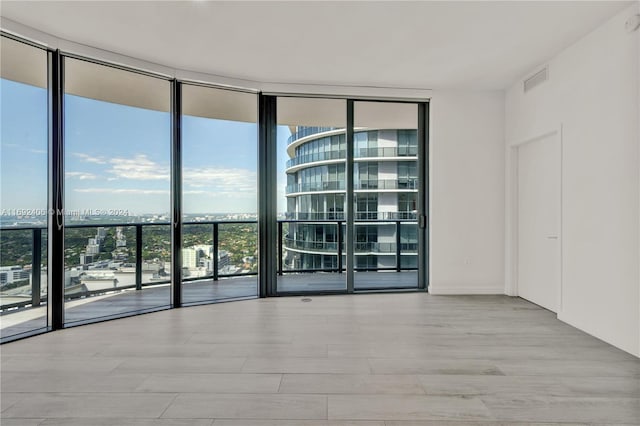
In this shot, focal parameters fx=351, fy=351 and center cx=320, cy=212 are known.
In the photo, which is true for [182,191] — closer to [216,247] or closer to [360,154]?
[216,247]

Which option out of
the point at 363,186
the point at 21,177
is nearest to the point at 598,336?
the point at 363,186

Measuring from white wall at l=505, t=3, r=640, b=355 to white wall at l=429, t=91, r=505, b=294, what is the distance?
1.02 metres

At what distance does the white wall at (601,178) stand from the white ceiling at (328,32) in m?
0.29

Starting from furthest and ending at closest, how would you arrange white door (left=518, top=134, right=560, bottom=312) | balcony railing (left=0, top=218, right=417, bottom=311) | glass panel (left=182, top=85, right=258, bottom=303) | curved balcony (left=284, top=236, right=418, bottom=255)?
curved balcony (left=284, top=236, right=418, bottom=255), glass panel (left=182, top=85, right=258, bottom=303), white door (left=518, top=134, right=560, bottom=312), balcony railing (left=0, top=218, right=417, bottom=311)

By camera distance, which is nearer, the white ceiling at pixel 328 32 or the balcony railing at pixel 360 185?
the white ceiling at pixel 328 32

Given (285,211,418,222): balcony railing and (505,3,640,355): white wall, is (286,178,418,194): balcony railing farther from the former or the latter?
(505,3,640,355): white wall

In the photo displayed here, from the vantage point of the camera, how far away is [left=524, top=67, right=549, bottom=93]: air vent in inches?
155

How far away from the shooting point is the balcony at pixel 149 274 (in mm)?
3441

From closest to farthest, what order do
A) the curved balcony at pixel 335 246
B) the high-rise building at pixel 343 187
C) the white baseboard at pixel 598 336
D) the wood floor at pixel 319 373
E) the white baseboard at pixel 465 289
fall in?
the wood floor at pixel 319 373, the white baseboard at pixel 598 336, the white baseboard at pixel 465 289, the high-rise building at pixel 343 187, the curved balcony at pixel 335 246

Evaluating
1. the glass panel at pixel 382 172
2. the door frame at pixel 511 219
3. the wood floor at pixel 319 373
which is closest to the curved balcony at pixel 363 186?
the glass panel at pixel 382 172

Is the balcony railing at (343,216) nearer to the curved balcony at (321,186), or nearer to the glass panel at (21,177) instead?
the curved balcony at (321,186)

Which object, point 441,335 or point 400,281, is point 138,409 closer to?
point 441,335

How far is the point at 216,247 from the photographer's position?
5016mm

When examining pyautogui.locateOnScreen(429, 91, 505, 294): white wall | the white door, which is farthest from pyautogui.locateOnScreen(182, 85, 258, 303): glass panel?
the white door
